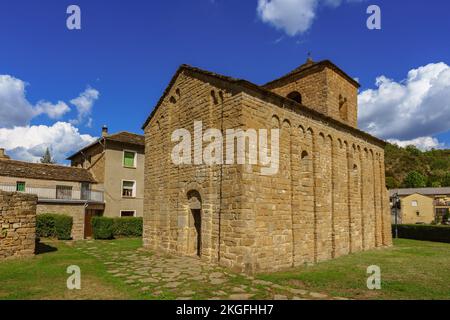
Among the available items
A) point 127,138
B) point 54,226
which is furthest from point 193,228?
point 127,138

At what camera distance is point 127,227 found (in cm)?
2184

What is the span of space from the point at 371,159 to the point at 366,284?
10932 mm

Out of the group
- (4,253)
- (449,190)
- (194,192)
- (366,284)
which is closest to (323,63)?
(194,192)

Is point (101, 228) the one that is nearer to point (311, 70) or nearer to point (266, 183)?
point (266, 183)

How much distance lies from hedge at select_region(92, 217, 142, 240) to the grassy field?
316 inches

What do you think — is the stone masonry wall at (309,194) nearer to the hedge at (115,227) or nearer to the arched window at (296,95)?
the arched window at (296,95)

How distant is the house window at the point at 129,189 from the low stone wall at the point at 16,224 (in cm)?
1428

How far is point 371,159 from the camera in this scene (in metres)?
17.4

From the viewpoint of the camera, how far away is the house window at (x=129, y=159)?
25934 millimetres

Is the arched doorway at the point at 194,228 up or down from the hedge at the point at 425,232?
up

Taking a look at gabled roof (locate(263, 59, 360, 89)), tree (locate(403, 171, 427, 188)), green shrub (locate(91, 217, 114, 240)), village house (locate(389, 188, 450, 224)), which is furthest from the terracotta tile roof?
tree (locate(403, 171, 427, 188))

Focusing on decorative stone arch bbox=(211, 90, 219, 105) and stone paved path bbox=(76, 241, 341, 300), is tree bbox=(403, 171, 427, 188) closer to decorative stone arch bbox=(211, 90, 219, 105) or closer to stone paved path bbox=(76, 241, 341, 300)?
decorative stone arch bbox=(211, 90, 219, 105)

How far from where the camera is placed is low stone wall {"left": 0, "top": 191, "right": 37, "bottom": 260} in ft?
35.0

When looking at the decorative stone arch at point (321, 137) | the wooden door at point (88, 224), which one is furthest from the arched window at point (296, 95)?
the wooden door at point (88, 224)
